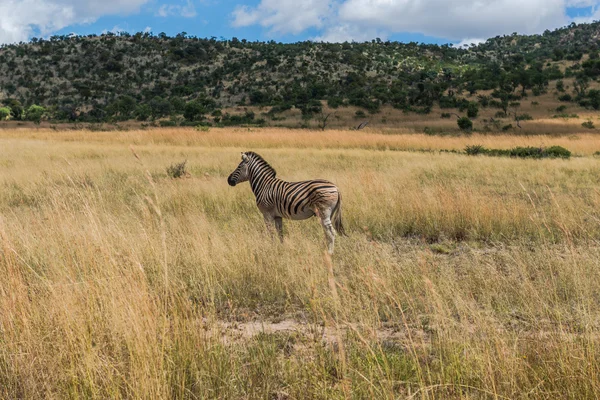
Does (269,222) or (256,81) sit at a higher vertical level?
(256,81)

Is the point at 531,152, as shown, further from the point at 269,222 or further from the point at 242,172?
the point at 269,222

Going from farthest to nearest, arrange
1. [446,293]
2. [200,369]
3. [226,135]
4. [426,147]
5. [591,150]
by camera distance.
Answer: [226,135] < [426,147] < [591,150] < [446,293] < [200,369]

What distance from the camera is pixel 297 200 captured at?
22.6 feet

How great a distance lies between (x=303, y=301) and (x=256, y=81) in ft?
247

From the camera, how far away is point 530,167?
16.7m

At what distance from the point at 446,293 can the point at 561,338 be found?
1.61 metres

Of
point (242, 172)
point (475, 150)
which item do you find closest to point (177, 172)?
point (242, 172)

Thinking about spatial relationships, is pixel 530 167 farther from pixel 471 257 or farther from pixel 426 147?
pixel 471 257

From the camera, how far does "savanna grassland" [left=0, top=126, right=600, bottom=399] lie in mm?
2902

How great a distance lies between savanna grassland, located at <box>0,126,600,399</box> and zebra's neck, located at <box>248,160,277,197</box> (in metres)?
0.78

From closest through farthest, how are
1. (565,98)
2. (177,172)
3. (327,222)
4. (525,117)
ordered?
(327,222)
(177,172)
(525,117)
(565,98)

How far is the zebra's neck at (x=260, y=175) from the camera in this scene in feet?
25.0

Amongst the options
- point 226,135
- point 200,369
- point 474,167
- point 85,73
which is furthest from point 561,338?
point 85,73

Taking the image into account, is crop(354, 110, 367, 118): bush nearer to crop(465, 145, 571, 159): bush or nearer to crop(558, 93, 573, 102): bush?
crop(558, 93, 573, 102): bush
